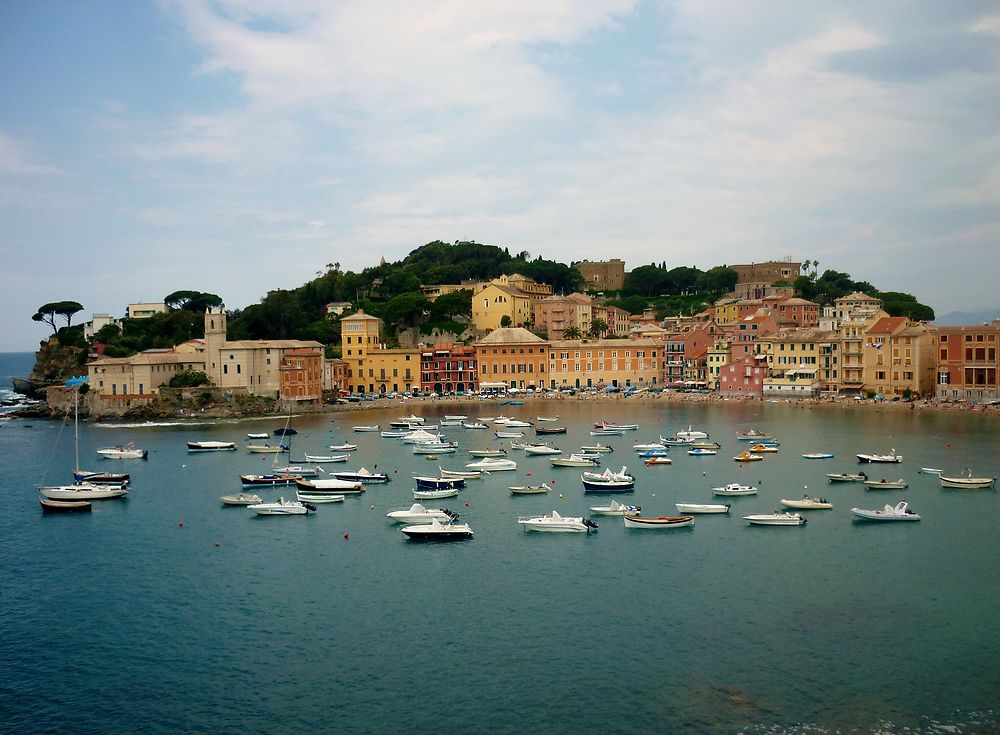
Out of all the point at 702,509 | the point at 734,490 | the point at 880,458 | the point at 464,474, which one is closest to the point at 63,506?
the point at 464,474

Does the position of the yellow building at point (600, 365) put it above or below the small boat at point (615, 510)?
above

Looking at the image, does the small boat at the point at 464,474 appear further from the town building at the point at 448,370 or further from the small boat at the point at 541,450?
Result: the town building at the point at 448,370

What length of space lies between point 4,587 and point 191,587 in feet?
16.2

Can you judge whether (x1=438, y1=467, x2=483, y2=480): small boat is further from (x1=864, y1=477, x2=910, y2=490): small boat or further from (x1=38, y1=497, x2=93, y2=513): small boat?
(x1=864, y1=477, x2=910, y2=490): small boat

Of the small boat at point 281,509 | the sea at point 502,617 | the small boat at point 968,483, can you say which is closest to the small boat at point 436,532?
the sea at point 502,617

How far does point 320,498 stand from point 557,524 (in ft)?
31.9

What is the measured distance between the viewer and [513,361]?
234 feet

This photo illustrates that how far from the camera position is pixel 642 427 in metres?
50.0

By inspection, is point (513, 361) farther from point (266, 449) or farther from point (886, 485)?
point (886, 485)

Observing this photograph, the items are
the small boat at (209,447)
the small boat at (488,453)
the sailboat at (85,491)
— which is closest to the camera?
the sailboat at (85,491)

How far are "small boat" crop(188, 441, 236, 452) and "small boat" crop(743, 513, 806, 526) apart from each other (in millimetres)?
27402

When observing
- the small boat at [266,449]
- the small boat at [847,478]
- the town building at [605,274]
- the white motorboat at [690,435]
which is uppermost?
the town building at [605,274]

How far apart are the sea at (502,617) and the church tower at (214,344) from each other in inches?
1150

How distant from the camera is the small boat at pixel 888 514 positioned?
A: 27031 millimetres
